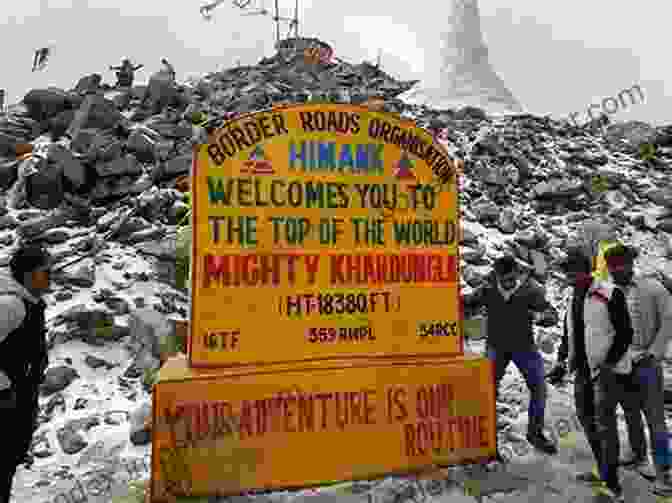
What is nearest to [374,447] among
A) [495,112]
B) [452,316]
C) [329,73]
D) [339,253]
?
[452,316]

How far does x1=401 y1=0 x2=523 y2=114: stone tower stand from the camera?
2059 centimetres

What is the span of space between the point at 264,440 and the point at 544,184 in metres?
12.0

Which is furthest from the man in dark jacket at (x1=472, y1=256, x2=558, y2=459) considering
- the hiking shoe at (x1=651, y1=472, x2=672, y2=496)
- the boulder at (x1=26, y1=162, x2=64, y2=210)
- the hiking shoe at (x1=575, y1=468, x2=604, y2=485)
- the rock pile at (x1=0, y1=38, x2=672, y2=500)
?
the boulder at (x1=26, y1=162, x2=64, y2=210)

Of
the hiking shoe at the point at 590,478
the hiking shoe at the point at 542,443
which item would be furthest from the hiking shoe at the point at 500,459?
the hiking shoe at the point at 590,478

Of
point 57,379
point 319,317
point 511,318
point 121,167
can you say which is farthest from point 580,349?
point 121,167

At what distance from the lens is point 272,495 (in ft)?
12.8

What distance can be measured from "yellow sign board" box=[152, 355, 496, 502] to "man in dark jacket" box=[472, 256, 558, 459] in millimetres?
462

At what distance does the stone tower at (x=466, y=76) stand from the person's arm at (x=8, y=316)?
741 inches

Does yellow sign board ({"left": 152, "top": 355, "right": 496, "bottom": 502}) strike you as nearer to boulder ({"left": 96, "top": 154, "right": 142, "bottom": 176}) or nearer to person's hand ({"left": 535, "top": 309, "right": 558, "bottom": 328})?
person's hand ({"left": 535, "top": 309, "right": 558, "bottom": 328})

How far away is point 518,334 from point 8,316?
4020 millimetres

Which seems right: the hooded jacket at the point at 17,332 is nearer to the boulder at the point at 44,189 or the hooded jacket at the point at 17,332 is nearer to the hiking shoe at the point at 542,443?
the hiking shoe at the point at 542,443

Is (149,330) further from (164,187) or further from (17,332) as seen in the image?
(164,187)

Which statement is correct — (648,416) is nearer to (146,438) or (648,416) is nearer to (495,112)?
(146,438)

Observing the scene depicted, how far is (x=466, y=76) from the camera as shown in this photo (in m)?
21.5
